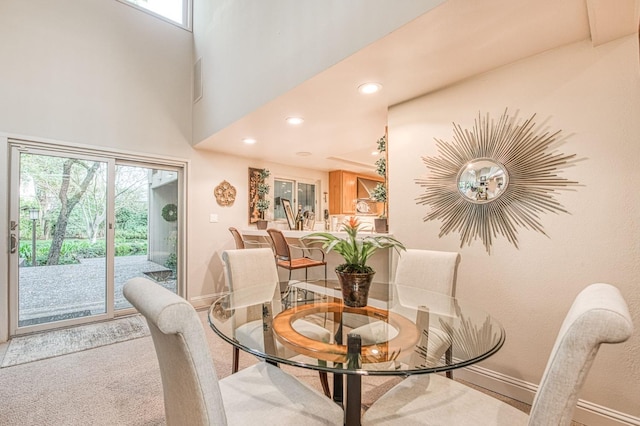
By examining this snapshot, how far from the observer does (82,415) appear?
180cm

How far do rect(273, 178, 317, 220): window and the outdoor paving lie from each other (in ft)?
7.98

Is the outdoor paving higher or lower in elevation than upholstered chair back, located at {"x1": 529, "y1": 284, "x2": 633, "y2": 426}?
lower

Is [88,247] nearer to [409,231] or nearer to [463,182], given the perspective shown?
[409,231]

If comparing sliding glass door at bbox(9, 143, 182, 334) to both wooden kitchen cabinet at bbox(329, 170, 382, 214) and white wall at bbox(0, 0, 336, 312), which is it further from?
wooden kitchen cabinet at bbox(329, 170, 382, 214)

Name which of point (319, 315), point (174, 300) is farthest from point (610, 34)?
point (174, 300)

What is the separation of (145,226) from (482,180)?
3937 millimetres

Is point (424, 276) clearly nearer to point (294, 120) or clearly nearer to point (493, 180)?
point (493, 180)

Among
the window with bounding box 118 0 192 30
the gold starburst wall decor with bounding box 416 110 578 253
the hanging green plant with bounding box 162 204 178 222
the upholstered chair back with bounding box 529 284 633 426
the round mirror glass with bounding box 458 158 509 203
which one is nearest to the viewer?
the upholstered chair back with bounding box 529 284 633 426

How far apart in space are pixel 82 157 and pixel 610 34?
15.3ft

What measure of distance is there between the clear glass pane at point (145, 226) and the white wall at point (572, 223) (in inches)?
141

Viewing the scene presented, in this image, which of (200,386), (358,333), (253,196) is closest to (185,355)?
(200,386)

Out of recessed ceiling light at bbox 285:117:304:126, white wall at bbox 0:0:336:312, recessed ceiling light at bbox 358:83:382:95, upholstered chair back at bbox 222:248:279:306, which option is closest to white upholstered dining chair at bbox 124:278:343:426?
upholstered chair back at bbox 222:248:279:306

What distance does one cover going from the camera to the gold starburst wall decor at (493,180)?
1.89 meters

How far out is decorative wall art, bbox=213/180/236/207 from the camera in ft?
14.4
